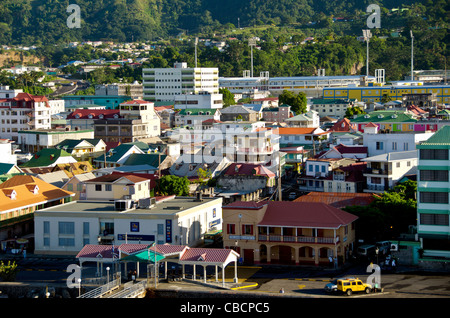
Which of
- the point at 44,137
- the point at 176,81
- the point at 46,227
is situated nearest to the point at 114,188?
the point at 46,227

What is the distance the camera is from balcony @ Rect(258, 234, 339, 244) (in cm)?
2139

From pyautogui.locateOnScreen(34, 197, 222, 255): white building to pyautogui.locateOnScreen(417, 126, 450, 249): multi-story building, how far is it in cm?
634

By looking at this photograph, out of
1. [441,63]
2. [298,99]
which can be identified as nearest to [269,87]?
[298,99]

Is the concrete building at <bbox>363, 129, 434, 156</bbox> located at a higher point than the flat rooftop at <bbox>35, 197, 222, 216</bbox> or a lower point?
higher

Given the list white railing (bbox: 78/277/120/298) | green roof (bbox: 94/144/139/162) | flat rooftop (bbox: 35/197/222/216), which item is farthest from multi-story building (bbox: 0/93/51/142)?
white railing (bbox: 78/277/120/298)

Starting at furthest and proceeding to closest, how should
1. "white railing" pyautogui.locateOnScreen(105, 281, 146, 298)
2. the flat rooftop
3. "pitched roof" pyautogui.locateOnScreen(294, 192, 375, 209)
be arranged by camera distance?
"pitched roof" pyautogui.locateOnScreen(294, 192, 375, 209) < the flat rooftop < "white railing" pyautogui.locateOnScreen(105, 281, 146, 298)

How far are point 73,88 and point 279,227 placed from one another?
70100 mm

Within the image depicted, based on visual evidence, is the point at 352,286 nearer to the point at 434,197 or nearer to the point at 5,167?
the point at 434,197

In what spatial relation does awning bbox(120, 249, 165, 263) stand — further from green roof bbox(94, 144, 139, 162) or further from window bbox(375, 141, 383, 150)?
green roof bbox(94, 144, 139, 162)

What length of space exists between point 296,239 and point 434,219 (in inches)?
145

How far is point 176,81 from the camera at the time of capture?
71.8 meters

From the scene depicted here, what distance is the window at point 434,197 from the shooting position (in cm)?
2109

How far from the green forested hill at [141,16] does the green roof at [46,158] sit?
339 feet

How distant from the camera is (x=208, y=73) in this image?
7250 centimetres
